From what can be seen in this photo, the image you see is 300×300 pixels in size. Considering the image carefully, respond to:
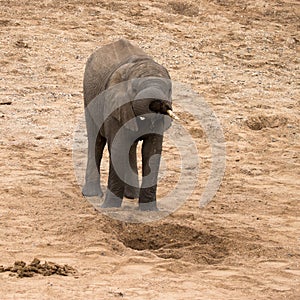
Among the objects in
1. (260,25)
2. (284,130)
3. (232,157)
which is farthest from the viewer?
(260,25)

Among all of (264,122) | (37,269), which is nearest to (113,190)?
(37,269)

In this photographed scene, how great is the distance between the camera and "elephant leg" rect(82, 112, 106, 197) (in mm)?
8539

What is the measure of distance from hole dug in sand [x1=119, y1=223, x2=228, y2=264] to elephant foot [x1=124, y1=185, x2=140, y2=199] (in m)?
0.81

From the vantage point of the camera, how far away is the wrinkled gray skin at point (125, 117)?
7375 millimetres

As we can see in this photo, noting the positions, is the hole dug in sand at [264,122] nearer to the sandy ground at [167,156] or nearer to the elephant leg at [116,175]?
the sandy ground at [167,156]

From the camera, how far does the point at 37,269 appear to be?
6.48m

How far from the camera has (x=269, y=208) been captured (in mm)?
8406

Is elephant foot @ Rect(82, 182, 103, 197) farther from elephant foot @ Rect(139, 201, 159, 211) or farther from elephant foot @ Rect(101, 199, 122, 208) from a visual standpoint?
elephant foot @ Rect(139, 201, 159, 211)

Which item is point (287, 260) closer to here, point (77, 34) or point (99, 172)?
point (99, 172)

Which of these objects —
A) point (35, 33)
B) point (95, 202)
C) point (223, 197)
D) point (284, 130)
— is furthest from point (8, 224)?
point (35, 33)

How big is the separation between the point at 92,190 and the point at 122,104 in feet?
4.31

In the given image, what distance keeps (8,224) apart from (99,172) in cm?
132

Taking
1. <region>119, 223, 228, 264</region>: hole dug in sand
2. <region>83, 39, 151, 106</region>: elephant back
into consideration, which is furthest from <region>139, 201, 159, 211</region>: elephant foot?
<region>83, 39, 151, 106</region>: elephant back

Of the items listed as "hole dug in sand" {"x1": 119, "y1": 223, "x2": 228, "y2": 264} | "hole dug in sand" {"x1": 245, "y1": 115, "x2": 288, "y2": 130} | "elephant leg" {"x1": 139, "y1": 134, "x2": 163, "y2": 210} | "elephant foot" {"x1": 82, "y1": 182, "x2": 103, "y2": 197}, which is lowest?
"elephant foot" {"x1": 82, "y1": 182, "x2": 103, "y2": 197}
